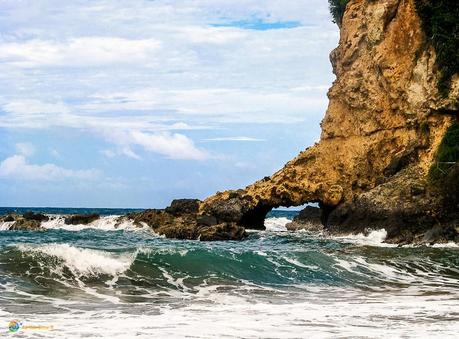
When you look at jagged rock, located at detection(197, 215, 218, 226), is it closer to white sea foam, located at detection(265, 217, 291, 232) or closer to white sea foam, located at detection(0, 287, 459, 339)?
white sea foam, located at detection(265, 217, 291, 232)

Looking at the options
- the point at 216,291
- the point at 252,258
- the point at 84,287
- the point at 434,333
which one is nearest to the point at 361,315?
the point at 434,333

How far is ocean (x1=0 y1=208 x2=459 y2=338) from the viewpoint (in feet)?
37.7

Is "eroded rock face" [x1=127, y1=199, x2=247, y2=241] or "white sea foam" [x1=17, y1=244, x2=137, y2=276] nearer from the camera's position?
"white sea foam" [x1=17, y1=244, x2=137, y2=276]

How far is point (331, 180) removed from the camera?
35906mm

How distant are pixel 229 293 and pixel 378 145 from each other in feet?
64.8

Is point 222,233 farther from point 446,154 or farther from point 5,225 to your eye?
point 5,225

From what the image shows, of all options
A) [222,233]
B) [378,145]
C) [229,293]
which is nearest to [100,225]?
[222,233]

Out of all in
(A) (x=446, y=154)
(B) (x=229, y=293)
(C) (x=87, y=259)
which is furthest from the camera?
(A) (x=446, y=154)

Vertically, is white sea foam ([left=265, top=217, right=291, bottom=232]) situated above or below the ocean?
above

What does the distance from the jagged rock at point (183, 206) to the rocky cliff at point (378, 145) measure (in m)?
0.80

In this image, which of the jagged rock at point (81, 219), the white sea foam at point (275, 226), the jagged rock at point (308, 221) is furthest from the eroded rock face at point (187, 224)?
the jagged rock at point (308, 221)

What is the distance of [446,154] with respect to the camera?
1174 inches

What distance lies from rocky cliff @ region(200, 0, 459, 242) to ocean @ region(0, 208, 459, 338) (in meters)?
3.39

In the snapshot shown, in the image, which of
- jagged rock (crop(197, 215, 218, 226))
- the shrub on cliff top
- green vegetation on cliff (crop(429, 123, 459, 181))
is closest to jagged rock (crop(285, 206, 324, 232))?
jagged rock (crop(197, 215, 218, 226))
